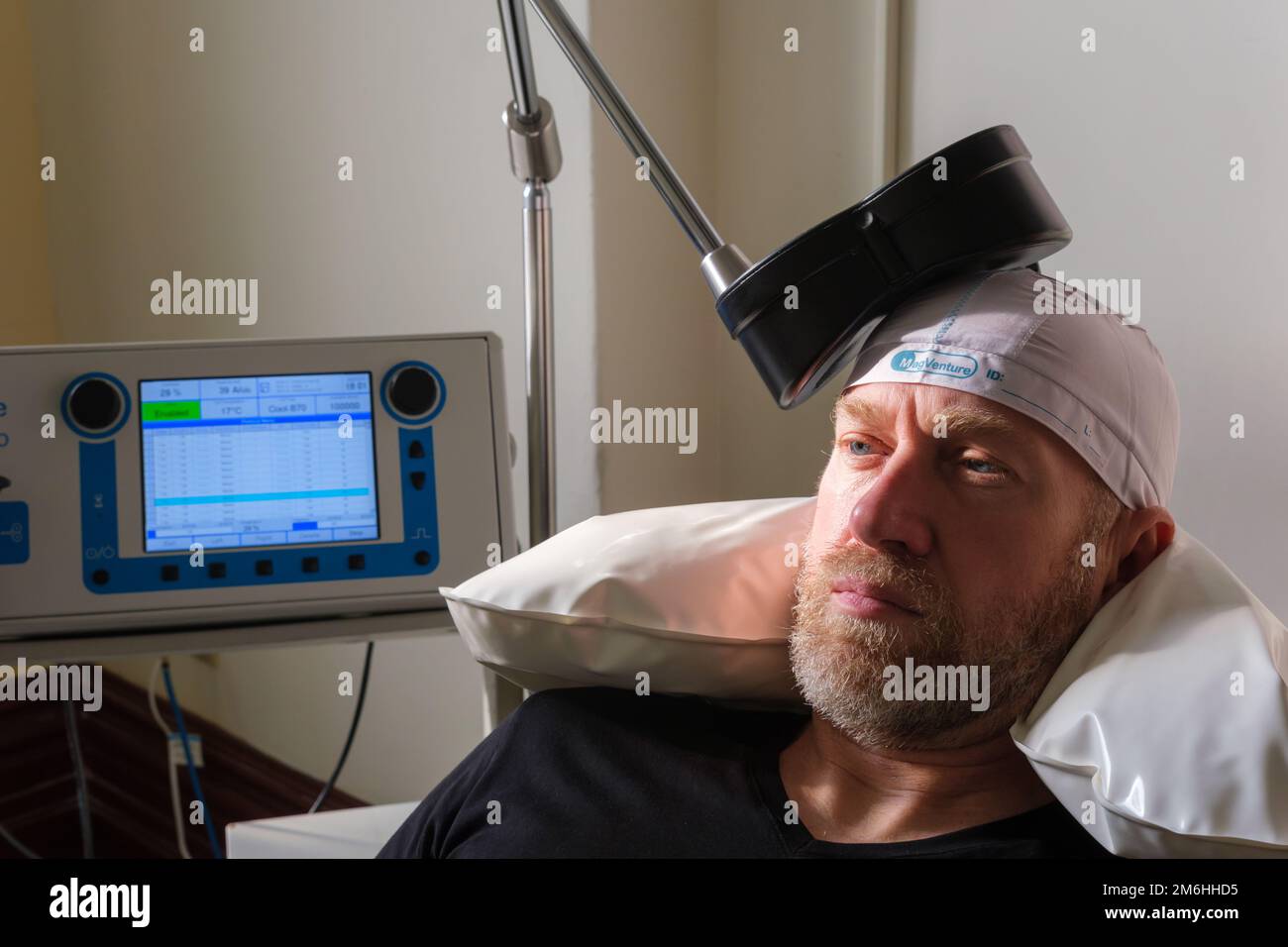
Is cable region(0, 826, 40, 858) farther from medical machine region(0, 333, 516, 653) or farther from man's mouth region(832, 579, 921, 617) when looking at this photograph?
man's mouth region(832, 579, 921, 617)

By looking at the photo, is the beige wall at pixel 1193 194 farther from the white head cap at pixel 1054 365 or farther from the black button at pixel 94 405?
the black button at pixel 94 405

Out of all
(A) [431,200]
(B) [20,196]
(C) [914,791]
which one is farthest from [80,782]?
(C) [914,791]

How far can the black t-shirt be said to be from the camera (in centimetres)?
85

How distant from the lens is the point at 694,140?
1676 millimetres

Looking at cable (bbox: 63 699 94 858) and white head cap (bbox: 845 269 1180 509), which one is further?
cable (bbox: 63 699 94 858)

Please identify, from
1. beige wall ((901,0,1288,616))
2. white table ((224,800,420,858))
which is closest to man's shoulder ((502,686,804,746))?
white table ((224,800,420,858))

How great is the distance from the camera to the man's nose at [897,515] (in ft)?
2.91

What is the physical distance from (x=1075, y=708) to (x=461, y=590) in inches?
21.1

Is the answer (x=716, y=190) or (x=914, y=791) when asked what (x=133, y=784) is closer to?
(x=716, y=190)

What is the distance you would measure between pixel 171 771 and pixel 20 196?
1.00 meters

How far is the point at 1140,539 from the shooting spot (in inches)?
36.8

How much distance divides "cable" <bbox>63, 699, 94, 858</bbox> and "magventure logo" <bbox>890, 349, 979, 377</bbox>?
140cm

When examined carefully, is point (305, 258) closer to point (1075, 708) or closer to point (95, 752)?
point (95, 752)
